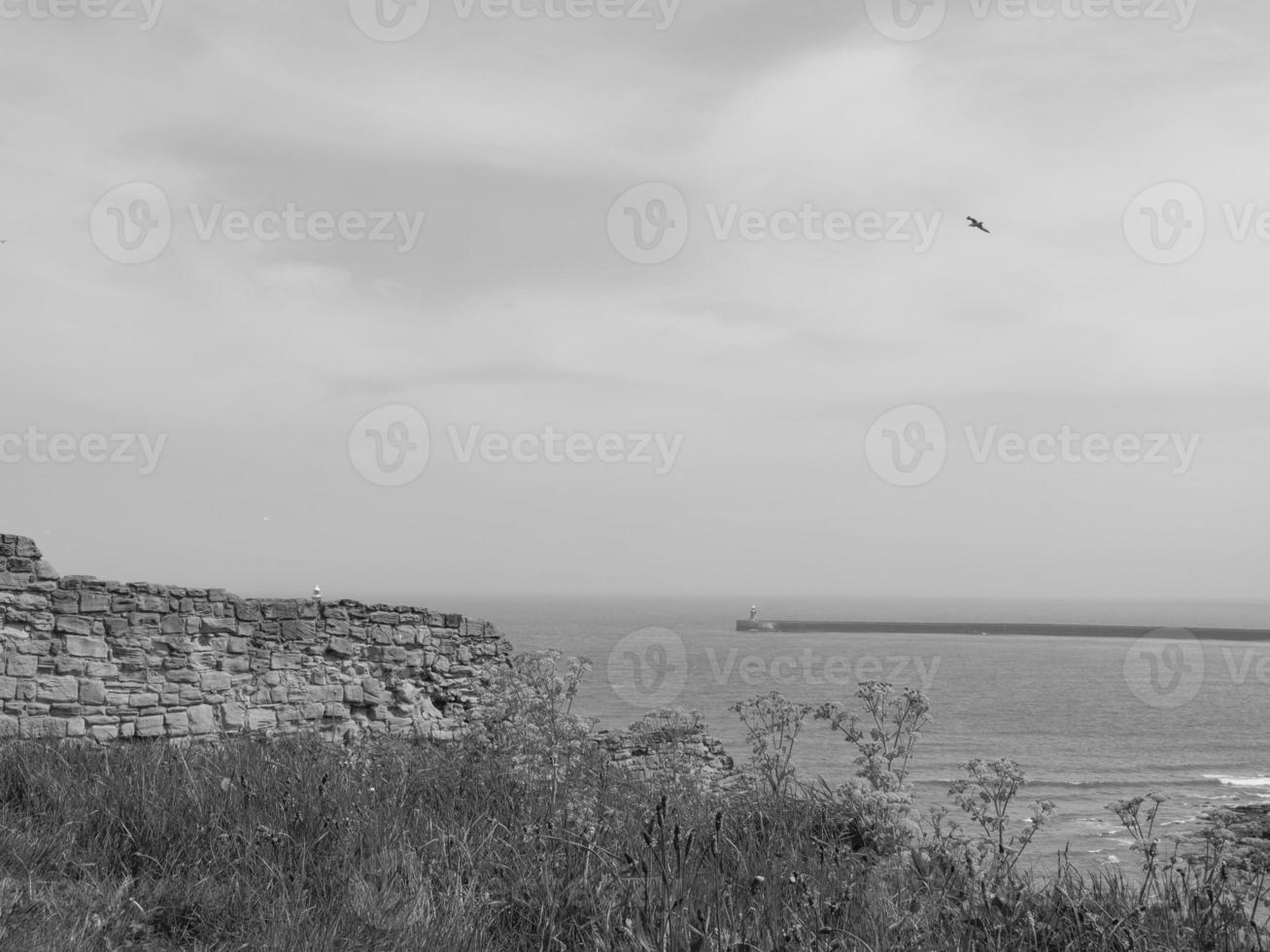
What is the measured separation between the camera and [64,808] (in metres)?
6.50

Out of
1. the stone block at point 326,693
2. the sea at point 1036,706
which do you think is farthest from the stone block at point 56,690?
the sea at point 1036,706

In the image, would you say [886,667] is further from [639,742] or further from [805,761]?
[639,742]

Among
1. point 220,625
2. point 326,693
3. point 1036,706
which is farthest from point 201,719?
point 1036,706

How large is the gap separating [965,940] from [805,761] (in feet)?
90.6

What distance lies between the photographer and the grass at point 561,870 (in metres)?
4.49

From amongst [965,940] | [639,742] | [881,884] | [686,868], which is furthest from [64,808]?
[639,742]

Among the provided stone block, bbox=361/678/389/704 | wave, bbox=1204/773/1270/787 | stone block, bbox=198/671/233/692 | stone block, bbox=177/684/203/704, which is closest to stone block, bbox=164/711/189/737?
stone block, bbox=177/684/203/704

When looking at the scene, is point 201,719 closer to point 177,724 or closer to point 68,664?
point 177,724

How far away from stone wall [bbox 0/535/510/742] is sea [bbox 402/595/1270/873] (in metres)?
5.42

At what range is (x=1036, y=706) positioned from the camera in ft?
196

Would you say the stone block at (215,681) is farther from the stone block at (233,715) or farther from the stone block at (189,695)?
the stone block at (233,715)

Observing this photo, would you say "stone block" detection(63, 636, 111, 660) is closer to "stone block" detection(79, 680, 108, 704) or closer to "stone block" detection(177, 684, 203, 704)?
"stone block" detection(79, 680, 108, 704)

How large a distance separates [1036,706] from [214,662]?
2195 inches

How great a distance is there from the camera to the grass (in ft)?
14.7
